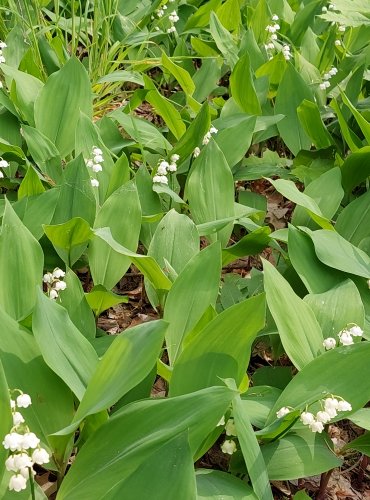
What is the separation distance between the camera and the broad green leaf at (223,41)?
3561 millimetres

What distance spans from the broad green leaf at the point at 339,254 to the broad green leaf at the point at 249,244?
0.51 feet

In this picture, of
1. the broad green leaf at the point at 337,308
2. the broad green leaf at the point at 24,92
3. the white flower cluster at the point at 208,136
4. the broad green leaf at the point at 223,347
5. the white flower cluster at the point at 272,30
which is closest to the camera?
the broad green leaf at the point at 223,347

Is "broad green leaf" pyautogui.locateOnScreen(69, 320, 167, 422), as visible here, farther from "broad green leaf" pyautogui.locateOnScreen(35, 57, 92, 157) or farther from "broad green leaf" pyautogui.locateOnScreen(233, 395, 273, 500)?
"broad green leaf" pyautogui.locateOnScreen(35, 57, 92, 157)

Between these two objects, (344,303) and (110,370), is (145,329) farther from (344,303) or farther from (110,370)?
(344,303)

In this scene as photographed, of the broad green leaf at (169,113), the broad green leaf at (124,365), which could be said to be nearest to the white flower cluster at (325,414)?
the broad green leaf at (124,365)

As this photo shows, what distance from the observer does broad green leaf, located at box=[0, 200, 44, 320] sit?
1.88 metres

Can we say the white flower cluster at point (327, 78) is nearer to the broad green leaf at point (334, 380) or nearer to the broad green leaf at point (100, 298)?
the broad green leaf at point (100, 298)

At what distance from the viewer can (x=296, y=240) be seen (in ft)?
7.41

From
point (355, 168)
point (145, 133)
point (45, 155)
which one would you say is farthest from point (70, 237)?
point (355, 168)

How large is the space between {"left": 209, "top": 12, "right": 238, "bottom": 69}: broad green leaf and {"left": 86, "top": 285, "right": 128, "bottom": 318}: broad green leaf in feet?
6.19

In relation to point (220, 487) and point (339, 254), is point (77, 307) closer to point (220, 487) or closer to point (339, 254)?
point (220, 487)

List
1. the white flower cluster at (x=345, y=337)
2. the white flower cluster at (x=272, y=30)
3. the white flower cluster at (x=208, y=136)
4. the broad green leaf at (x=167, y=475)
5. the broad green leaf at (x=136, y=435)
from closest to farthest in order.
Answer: the broad green leaf at (x=167, y=475)
the broad green leaf at (x=136, y=435)
the white flower cluster at (x=345, y=337)
the white flower cluster at (x=208, y=136)
the white flower cluster at (x=272, y=30)

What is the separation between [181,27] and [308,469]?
3241 millimetres

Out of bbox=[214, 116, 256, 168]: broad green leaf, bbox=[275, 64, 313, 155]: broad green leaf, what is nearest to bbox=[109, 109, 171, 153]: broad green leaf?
bbox=[214, 116, 256, 168]: broad green leaf
